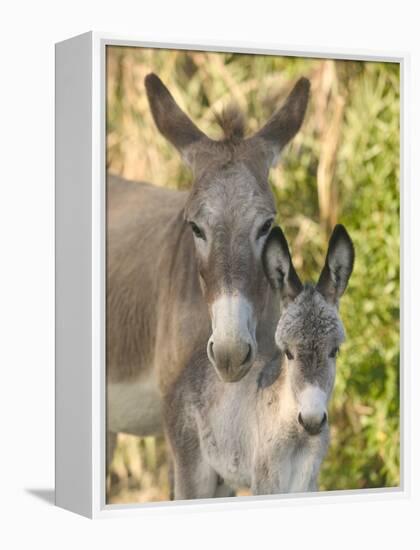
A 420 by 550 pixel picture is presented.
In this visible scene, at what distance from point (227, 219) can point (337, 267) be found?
75cm

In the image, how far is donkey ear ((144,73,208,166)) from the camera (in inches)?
268

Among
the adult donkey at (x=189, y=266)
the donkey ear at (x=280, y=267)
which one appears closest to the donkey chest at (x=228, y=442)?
the adult donkey at (x=189, y=266)

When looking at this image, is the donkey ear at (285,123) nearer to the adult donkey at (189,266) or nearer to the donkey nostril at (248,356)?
the adult donkey at (189,266)

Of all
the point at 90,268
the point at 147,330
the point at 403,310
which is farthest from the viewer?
the point at 403,310

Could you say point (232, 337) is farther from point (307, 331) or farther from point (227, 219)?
point (227, 219)

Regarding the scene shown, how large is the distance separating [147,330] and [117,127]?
3.49 feet

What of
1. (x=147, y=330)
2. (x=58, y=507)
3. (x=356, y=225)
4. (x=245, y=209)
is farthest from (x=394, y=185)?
(x=58, y=507)

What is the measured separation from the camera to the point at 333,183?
7.39 metres

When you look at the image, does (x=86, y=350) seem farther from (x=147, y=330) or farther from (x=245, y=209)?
(x=245, y=209)

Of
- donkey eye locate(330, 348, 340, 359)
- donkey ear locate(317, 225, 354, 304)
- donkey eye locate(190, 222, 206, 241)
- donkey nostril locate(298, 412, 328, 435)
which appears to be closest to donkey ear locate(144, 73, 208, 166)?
donkey eye locate(190, 222, 206, 241)

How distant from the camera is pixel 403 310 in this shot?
7.54m

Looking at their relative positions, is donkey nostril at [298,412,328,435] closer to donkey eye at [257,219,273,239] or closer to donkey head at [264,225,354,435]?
donkey head at [264,225,354,435]

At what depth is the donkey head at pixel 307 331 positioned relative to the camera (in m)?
6.83

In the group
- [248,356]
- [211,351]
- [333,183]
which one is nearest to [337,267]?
[333,183]
